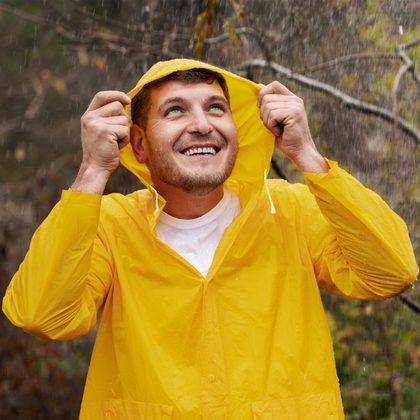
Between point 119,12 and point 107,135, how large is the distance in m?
3.78

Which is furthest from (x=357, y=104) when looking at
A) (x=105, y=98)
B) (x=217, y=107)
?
(x=105, y=98)

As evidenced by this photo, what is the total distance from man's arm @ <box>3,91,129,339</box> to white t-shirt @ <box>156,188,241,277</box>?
31 cm

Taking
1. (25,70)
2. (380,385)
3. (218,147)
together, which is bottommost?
(380,385)

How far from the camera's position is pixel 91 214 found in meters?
2.60

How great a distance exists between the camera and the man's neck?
2.92 m

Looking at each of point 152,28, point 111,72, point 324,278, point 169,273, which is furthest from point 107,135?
point 111,72

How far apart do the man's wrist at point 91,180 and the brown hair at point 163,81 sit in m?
0.38

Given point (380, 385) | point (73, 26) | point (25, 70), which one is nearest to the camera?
point (380, 385)

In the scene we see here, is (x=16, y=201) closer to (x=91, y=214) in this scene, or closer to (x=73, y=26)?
(x=73, y=26)

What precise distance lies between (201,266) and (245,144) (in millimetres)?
625

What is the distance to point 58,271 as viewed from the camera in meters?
2.55

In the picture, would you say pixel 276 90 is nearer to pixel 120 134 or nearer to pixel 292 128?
pixel 292 128

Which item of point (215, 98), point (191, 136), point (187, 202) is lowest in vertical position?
point (187, 202)

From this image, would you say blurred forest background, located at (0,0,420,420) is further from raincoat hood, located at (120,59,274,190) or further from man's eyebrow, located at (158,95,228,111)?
man's eyebrow, located at (158,95,228,111)
